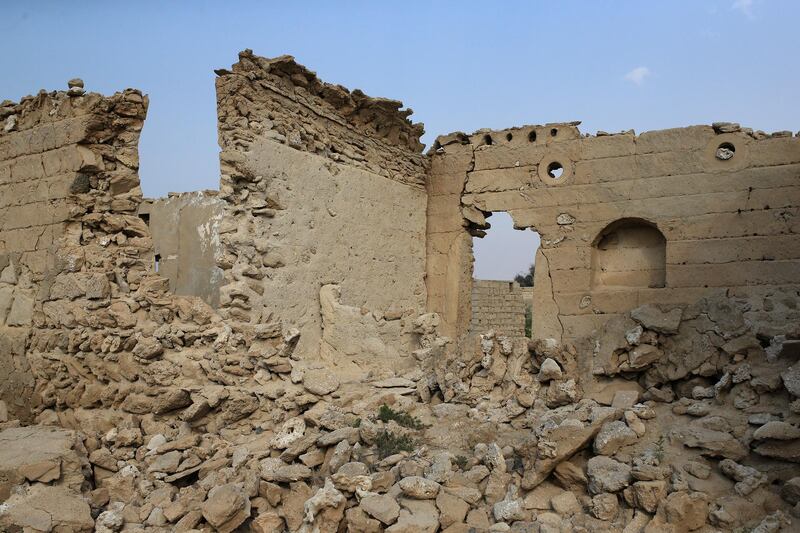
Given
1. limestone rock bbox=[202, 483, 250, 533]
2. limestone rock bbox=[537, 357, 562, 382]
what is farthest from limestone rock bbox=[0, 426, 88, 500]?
limestone rock bbox=[537, 357, 562, 382]

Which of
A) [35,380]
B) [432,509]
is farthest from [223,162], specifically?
[432,509]

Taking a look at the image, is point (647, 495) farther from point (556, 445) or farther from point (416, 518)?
Result: point (416, 518)

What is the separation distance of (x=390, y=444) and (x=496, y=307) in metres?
Answer: 9.04

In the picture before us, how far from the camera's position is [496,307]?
13891 millimetres

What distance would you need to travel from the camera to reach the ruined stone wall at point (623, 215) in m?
6.93

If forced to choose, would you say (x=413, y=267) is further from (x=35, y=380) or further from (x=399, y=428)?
(x=35, y=380)

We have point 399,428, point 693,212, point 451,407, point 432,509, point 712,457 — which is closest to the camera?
point 432,509

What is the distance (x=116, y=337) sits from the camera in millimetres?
5797

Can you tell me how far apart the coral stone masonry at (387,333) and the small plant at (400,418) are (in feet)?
0.12

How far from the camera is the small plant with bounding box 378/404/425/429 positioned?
18.7 ft

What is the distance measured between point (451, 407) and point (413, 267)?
276 centimetres

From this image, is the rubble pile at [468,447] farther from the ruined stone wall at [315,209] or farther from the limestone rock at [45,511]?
the ruined stone wall at [315,209]

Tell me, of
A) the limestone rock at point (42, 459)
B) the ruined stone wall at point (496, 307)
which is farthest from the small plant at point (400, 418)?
the ruined stone wall at point (496, 307)

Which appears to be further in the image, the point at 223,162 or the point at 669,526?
the point at 223,162
